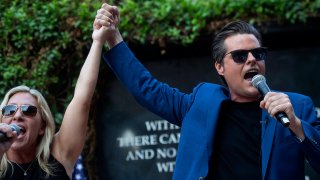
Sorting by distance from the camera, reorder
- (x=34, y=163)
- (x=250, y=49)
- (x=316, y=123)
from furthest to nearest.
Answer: (x=34, y=163) → (x=250, y=49) → (x=316, y=123)

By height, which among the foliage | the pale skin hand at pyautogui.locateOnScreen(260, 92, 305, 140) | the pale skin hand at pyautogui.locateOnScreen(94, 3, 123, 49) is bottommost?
the pale skin hand at pyautogui.locateOnScreen(260, 92, 305, 140)

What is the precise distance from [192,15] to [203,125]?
2.54m

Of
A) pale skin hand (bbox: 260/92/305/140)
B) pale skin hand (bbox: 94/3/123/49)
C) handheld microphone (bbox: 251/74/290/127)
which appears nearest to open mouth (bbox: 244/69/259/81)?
handheld microphone (bbox: 251/74/290/127)

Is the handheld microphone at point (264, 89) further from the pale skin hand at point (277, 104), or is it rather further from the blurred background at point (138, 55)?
the blurred background at point (138, 55)

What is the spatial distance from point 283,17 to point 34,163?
112 inches

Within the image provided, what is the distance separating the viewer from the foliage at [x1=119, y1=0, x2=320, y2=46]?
5.12 metres

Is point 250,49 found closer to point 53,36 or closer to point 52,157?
point 52,157

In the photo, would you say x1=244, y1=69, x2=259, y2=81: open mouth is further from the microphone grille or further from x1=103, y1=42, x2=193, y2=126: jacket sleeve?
x1=103, y1=42, x2=193, y2=126: jacket sleeve

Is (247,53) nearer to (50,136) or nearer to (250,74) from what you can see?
(250,74)

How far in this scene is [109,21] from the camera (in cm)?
322

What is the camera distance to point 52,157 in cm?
333

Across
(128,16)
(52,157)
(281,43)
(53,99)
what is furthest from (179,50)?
(52,157)

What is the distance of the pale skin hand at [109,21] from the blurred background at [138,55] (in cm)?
210

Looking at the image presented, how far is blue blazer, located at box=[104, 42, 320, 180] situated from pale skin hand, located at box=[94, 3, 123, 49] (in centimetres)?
→ 5
